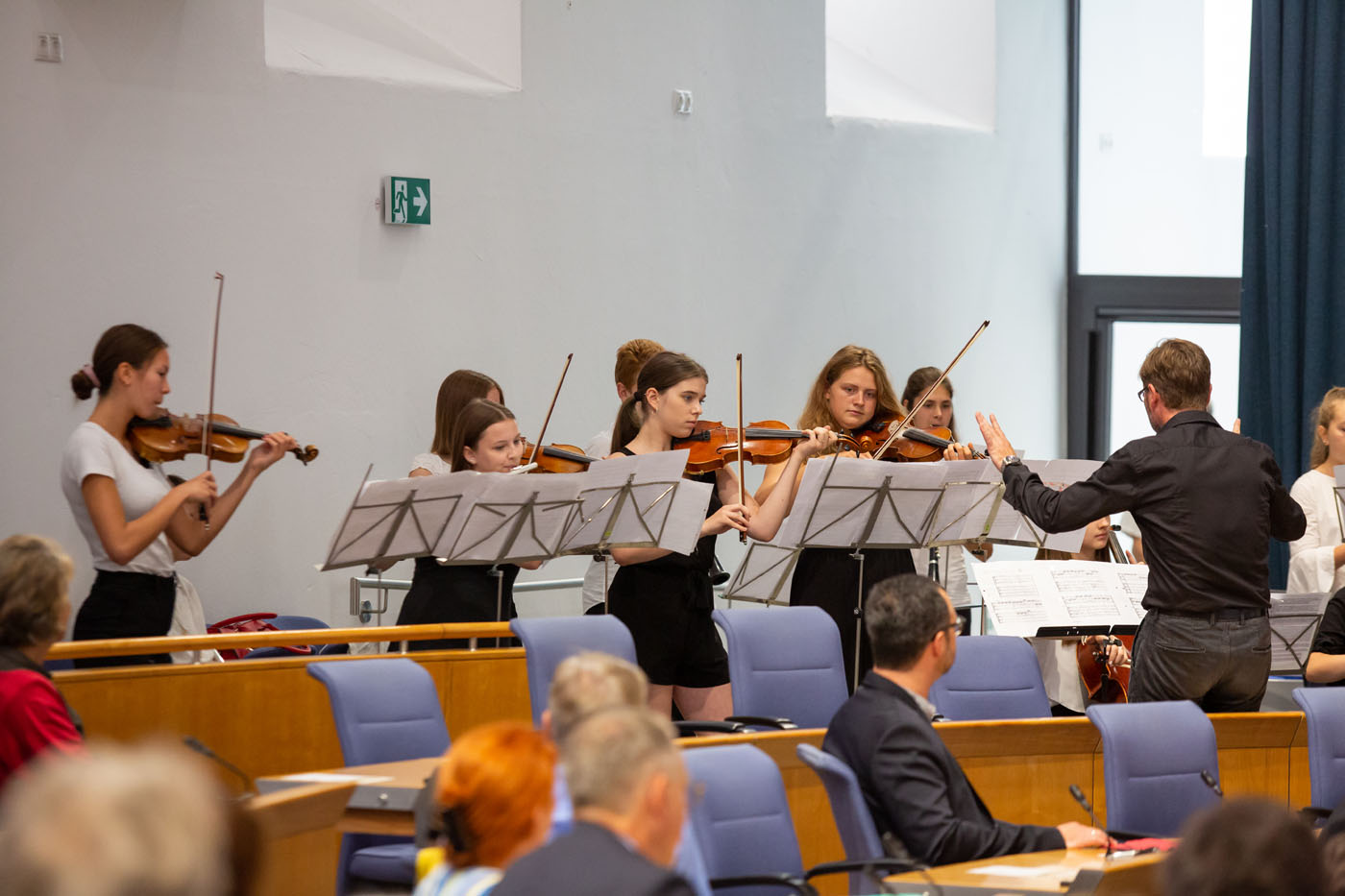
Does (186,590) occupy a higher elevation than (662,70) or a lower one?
lower

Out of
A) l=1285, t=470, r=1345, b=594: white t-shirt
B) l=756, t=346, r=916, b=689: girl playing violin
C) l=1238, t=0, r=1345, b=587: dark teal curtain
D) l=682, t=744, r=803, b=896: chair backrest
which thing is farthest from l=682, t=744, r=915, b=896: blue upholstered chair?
l=1238, t=0, r=1345, b=587: dark teal curtain

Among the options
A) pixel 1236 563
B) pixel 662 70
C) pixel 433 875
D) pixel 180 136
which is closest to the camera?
pixel 433 875

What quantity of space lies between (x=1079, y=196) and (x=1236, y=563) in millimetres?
5188

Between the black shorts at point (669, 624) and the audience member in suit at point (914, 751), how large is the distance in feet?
4.38

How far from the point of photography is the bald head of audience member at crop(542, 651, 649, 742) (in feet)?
7.75

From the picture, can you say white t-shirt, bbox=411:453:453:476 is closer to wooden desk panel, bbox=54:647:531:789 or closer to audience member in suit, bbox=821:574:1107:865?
wooden desk panel, bbox=54:647:531:789

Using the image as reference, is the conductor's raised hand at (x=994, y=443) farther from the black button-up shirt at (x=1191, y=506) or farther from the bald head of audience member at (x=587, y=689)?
the bald head of audience member at (x=587, y=689)

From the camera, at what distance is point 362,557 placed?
4145 millimetres

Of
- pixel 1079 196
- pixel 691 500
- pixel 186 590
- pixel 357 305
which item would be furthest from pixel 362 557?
pixel 1079 196

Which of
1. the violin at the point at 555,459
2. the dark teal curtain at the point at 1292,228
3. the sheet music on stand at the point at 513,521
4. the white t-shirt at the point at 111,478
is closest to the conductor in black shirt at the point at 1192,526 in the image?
the sheet music on stand at the point at 513,521

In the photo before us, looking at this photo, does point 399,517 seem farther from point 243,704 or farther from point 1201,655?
point 1201,655

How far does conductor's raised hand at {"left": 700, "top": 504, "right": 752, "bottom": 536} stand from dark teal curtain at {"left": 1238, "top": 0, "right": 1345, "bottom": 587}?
4216 millimetres

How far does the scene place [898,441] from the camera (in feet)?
16.7

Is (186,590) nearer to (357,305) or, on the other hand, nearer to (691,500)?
(691,500)
